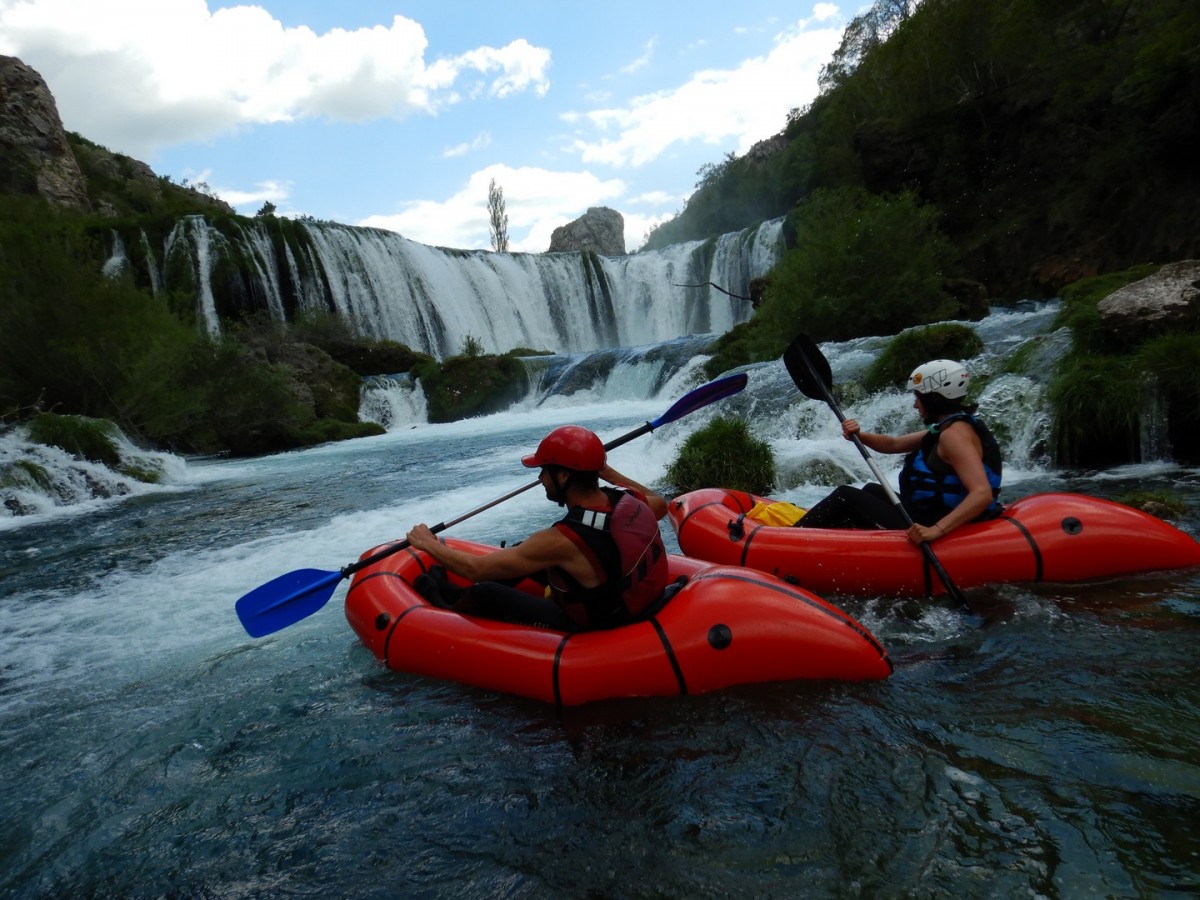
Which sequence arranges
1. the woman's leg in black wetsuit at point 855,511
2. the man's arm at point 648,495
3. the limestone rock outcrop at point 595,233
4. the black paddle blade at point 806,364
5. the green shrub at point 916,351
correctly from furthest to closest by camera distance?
1. the limestone rock outcrop at point 595,233
2. the green shrub at point 916,351
3. the black paddle blade at point 806,364
4. the woman's leg in black wetsuit at point 855,511
5. the man's arm at point 648,495

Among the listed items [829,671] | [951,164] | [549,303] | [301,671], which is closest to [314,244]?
[549,303]

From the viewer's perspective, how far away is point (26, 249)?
1083 cm

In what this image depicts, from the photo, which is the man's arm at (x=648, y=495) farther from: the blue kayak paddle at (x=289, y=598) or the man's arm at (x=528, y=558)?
the man's arm at (x=528, y=558)

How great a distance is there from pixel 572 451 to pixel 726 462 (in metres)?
4.04

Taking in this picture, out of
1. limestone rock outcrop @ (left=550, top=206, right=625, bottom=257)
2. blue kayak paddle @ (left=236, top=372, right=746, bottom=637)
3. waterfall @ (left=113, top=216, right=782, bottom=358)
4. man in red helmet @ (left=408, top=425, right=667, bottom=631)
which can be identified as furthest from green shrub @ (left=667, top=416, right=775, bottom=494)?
limestone rock outcrop @ (left=550, top=206, right=625, bottom=257)

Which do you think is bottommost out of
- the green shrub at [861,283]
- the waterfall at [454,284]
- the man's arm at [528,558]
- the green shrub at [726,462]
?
the green shrub at [726,462]

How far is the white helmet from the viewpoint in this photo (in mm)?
3457

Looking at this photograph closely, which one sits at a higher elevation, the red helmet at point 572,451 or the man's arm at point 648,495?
the red helmet at point 572,451

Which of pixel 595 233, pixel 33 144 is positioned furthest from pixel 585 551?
pixel 595 233

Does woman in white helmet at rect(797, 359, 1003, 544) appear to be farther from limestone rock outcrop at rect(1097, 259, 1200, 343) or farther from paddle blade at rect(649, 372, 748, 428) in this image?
limestone rock outcrop at rect(1097, 259, 1200, 343)

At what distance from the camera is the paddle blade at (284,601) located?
3.48 m

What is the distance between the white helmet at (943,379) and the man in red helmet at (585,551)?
1.69 m

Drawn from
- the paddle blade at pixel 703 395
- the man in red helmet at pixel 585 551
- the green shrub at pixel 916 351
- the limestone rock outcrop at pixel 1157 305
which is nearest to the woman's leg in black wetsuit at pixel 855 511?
the paddle blade at pixel 703 395

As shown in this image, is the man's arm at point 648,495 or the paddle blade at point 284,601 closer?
the man's arm at point 648,495
